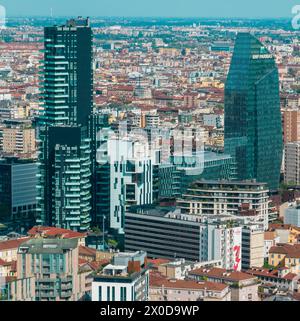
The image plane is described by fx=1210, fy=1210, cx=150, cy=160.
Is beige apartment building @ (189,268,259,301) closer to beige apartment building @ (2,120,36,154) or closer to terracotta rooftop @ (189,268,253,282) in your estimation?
terracotta rooftop @ (189,268,253,282)

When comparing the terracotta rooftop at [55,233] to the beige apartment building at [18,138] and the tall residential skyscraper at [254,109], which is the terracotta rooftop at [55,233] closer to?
the tall residential skyscraper at [254,109]

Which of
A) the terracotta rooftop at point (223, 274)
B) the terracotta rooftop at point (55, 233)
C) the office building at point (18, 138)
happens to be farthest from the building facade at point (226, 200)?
the office building at point (18, 138)

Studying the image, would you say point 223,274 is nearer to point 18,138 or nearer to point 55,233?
point 55,233

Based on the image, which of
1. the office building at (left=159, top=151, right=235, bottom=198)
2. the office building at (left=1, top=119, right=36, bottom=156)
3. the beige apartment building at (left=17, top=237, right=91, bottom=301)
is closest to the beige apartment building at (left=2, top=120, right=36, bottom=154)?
the office building at (left=1, top=119, right=36, bottom=156)
